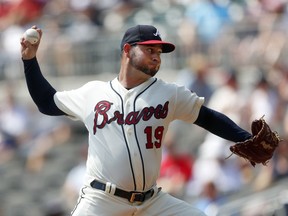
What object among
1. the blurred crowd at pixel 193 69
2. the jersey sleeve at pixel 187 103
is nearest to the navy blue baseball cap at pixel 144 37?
the jersey sleeve at pixel 187 103

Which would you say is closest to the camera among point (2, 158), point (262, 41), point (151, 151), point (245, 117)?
point (151, 151)

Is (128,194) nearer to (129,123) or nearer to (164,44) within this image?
(129,123)

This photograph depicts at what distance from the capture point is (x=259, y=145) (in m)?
6.34

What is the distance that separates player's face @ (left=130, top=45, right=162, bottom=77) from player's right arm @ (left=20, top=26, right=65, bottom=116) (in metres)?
0.60

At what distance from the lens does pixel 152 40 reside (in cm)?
628

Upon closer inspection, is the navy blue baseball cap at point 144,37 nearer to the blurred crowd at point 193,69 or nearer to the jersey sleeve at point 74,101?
the jersey sleeve at point 74,101

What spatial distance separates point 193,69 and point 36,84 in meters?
5.84

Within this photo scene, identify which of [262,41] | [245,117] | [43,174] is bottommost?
[43,174]

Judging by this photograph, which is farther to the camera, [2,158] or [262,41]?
[2,158]

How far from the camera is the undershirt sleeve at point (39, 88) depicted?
254 inches

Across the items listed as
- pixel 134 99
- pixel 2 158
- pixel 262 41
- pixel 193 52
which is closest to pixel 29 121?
pixel 2 158

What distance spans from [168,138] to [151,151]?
4.77m

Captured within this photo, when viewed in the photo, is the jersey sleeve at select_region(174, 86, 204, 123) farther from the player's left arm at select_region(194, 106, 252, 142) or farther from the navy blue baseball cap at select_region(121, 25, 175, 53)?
the navy blue baseball cap at select_region(121, 25, 175, 53)

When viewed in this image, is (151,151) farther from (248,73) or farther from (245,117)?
(248,73)
